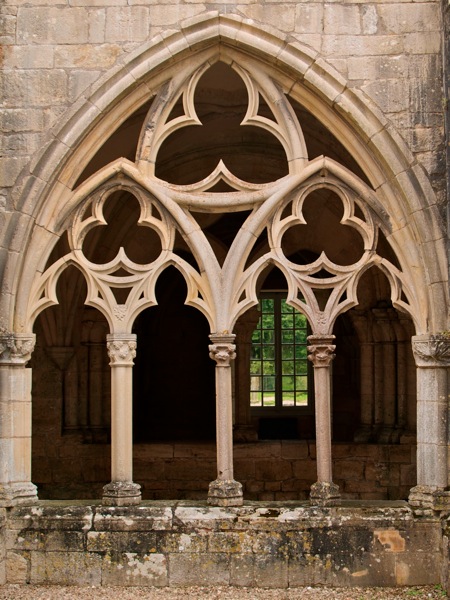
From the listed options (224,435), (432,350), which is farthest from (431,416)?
(224,435)

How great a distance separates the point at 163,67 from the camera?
7.30m

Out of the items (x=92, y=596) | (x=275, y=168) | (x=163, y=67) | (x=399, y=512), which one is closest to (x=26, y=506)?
(x=92, y=596)

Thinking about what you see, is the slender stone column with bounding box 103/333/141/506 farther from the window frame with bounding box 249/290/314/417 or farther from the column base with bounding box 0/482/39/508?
the window frame with bounding box 249/290/314/417

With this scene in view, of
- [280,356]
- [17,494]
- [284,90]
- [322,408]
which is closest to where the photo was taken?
[17,494]

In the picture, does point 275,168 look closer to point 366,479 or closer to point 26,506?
point 366,479

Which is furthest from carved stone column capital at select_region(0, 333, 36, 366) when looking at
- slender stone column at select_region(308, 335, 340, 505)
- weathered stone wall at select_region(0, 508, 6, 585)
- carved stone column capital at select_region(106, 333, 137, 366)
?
slender stone column at select_region(308, 335, 340, 505)

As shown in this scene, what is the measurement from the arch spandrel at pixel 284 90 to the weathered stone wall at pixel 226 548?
4.85ft

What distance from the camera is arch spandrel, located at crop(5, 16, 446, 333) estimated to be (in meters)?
7.15

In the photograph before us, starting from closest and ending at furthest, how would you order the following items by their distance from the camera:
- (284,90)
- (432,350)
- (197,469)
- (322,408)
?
(432,350) < (322,408) < (284,90) < (197,469)

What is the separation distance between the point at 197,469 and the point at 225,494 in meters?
3.09

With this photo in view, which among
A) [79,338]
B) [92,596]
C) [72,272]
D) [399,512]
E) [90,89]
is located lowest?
[92,596]

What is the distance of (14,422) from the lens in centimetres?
715

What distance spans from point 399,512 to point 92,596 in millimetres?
2235

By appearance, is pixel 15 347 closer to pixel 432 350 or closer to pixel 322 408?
pixel 322 408
